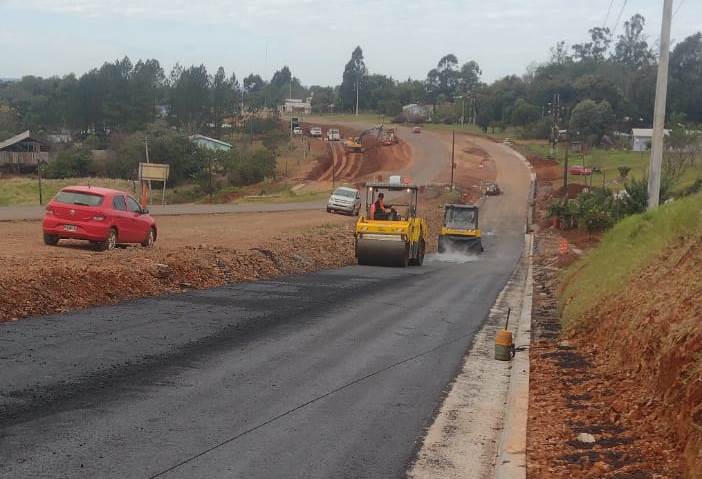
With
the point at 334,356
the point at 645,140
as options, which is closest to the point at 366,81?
the point at 645,140

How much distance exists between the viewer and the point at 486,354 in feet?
39.2

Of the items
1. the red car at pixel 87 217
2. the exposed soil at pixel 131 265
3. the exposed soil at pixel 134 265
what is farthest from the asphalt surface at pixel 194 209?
the red car at pixel 87 217

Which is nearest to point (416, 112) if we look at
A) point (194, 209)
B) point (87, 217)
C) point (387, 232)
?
point (194, 209)

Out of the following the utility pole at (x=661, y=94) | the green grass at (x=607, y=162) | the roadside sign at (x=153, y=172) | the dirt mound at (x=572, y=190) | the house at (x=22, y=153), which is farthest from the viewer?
the house at (x=22, y=153)

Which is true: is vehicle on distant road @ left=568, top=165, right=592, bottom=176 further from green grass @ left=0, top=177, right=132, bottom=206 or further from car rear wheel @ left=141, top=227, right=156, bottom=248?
car rear wheel @ left=141, top=227, right=156, bottom=248

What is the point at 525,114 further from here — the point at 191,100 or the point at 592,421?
the point at 592,421

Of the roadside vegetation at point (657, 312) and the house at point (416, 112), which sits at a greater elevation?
the house at point (416, 112)

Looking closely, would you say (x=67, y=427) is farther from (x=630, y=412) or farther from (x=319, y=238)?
(x=319, y=238)

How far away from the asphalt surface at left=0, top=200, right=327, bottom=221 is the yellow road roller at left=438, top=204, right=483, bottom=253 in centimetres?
1777

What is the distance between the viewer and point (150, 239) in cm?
2359

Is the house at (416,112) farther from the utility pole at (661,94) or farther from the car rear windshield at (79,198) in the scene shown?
the car rear windshield at (79,198)

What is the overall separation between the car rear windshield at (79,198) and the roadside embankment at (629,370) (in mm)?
12115

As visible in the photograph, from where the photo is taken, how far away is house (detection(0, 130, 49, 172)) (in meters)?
93.7

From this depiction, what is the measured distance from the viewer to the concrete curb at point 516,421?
6.60 meters
